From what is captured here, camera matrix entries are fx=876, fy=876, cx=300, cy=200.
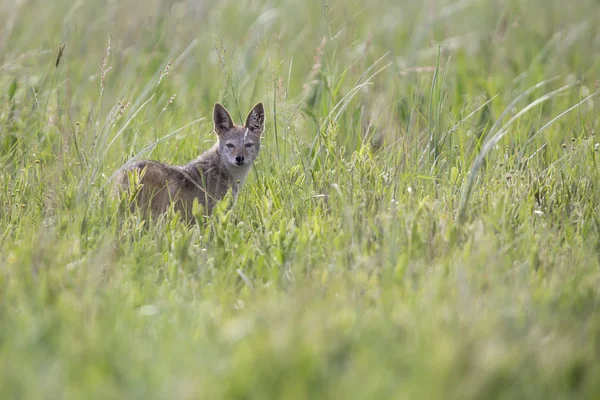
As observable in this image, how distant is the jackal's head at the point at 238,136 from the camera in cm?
660

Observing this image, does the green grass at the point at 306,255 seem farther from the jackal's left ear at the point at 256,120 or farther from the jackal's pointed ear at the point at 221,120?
the jackal's pointed ear at the point at 221,120

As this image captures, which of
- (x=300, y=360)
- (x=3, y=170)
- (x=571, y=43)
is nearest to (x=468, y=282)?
(x=300, y=360)

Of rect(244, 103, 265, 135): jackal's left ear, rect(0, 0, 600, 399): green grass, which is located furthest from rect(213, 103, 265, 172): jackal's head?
rect(0, 0, 600, 399): green grass

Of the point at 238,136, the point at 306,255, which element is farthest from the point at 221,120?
the point at 306,255

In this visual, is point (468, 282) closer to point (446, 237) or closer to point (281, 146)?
point (446, 237)

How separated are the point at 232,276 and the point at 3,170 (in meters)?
1.90

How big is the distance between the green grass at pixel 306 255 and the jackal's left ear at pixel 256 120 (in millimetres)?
86

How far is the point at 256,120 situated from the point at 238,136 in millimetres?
185

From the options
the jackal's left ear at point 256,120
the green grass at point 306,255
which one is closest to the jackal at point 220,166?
the jackal's left ear at point 256,120

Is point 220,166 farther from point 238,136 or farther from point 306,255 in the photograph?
point 306,255

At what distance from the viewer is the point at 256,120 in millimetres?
6668

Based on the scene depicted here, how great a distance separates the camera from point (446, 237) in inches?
169

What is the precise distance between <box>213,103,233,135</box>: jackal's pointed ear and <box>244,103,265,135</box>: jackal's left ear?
0.15 metres

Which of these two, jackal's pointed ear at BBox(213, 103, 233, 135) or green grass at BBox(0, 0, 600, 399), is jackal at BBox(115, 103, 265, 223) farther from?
green grass at BBox(0, 0, 600, 399)
